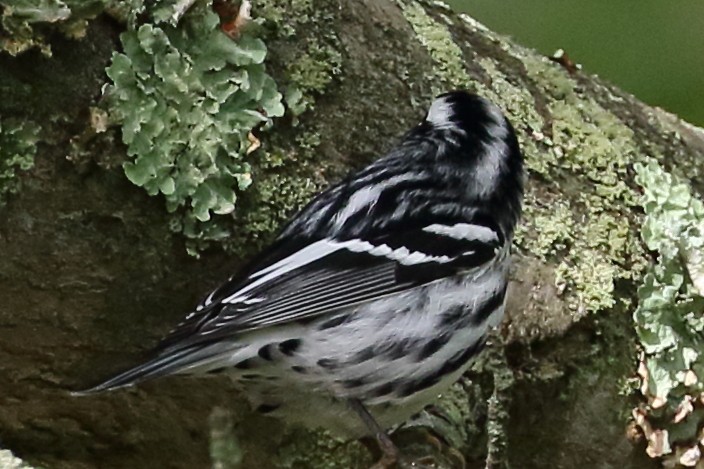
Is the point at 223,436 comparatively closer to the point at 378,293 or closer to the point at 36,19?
the point at 378,293

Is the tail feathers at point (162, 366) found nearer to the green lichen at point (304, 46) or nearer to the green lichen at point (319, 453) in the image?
the green lichen at point (319, 453)

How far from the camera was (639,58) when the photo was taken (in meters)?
2.80

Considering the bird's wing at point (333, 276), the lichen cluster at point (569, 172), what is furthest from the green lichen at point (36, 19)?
the lichen cluster at point (569, 172)

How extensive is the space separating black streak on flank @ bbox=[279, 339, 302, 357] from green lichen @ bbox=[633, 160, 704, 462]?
0.61m

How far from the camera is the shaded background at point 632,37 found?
8.98ft

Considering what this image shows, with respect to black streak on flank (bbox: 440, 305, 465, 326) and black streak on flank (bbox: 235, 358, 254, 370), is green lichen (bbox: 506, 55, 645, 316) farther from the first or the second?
black streak on flank (bbox: 235, 358, 254, 370)

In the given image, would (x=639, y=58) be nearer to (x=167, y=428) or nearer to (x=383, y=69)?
(x=383, y=69)

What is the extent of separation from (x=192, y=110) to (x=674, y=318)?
0.87 metres

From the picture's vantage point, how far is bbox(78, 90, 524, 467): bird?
6.41ft

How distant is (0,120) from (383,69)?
650 mm

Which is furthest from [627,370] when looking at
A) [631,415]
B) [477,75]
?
[477,75]

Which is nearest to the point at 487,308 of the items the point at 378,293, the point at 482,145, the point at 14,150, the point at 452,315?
the point at 452,315

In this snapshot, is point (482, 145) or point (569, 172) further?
point (569, 172)

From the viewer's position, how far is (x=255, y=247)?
2.07 metres
